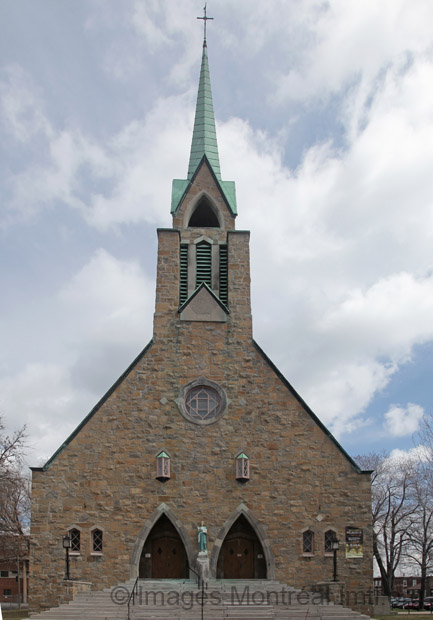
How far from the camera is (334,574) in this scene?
20.5m

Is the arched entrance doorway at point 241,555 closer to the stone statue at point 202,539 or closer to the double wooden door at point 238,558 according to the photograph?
the double wooden door at point 238,558

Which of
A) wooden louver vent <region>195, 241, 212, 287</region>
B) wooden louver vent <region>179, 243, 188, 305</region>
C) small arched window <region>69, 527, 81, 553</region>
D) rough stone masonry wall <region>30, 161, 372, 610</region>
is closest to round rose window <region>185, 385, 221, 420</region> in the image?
rough stone masonry wall <region>30, 161, 372, 610</region>

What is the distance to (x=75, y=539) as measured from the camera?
21281 mm

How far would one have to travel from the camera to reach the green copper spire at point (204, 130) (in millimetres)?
28266

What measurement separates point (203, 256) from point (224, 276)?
3.62 feet

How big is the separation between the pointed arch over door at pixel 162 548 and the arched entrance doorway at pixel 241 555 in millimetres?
1265

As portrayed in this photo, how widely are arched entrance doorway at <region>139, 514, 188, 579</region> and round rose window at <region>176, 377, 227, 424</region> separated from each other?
132 inches

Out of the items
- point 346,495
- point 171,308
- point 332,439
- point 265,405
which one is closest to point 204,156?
point 171,308

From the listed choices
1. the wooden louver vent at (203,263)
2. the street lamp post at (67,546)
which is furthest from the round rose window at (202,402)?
the street lamp post at (67,546)

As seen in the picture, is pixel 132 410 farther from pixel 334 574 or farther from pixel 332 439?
pixel 334 574

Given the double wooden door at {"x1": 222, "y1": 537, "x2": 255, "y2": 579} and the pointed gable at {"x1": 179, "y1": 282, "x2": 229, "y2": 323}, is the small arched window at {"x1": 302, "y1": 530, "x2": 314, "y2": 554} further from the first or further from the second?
the pointed gable at {"x1": 179, "y1": 282, "x2": 229, "y2": 323}

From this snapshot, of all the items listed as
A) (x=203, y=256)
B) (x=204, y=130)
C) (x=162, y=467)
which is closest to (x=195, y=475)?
(x=162, y=467)

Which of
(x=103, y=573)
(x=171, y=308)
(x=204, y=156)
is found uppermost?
(x=204, y=156)

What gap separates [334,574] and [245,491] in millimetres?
3657
